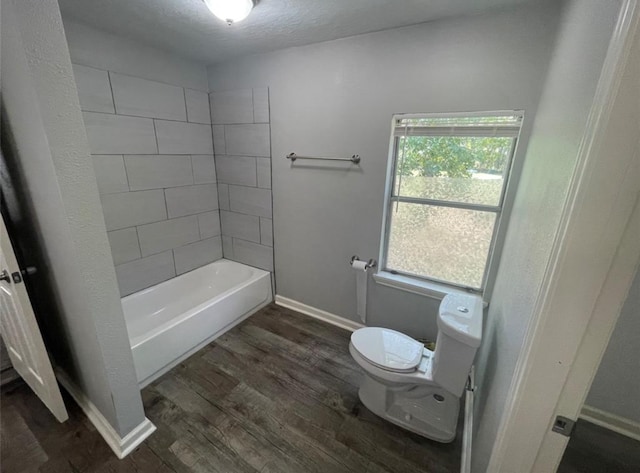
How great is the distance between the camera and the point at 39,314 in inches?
69.1

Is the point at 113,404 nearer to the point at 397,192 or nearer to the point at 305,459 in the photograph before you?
the point at 305,459

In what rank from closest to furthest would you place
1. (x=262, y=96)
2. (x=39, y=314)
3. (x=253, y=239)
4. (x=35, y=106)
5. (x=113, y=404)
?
(x=35, y=106) < (x=113, y=404) < (x=39, y=314) < (x=262, y=96) < (x=253, y=239)

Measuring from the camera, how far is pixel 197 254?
9.10 feet

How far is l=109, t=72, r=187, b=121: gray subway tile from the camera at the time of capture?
6.52ft

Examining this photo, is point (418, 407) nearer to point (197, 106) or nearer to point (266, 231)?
point (266, 231)

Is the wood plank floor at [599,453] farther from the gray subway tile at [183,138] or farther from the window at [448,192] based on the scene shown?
the gray subway tile at [183,138]

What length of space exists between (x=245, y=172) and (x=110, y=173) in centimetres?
102

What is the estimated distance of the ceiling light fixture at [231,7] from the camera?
136cm

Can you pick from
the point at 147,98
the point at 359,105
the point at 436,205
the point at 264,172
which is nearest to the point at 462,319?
the point at 436,205

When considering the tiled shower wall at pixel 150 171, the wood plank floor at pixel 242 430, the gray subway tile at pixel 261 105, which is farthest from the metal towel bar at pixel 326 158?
the wood plank floor at pixel 242 430

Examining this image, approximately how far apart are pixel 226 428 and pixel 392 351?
41.1 inches

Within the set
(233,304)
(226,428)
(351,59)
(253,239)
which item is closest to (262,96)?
(351,59)

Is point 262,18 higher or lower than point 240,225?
higher

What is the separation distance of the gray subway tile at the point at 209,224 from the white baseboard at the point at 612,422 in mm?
3164
